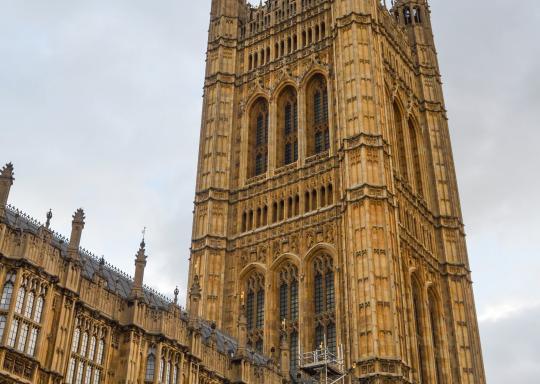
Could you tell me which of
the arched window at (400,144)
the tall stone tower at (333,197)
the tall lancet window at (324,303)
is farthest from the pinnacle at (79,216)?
the arched window at (400,144)

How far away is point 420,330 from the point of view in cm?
4650

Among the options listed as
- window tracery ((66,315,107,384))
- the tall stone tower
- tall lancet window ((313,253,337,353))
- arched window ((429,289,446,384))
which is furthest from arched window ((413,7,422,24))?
window tracery ((66,315,107,384))

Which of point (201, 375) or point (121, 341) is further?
point (201, 375)

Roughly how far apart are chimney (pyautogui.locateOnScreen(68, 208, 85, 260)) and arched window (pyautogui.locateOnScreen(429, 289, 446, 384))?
89.4 ft

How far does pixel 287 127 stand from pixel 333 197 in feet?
27.5

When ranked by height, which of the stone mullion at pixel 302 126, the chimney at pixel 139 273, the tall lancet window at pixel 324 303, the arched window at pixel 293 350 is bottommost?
the chimney at pixel 139 273

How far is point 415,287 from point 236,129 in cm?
1676

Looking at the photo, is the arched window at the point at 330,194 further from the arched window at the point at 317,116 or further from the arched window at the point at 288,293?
the arched window at the point at 288,293

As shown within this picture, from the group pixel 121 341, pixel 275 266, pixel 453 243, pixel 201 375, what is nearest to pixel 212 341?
pixel 201 375

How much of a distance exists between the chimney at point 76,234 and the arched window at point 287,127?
1050 inches

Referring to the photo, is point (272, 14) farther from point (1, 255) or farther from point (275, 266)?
point (1, 255)

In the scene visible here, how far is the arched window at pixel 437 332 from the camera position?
46344 millimetres

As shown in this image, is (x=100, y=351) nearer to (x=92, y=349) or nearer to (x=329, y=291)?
(x=92, y=349)

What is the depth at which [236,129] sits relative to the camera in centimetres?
5522
